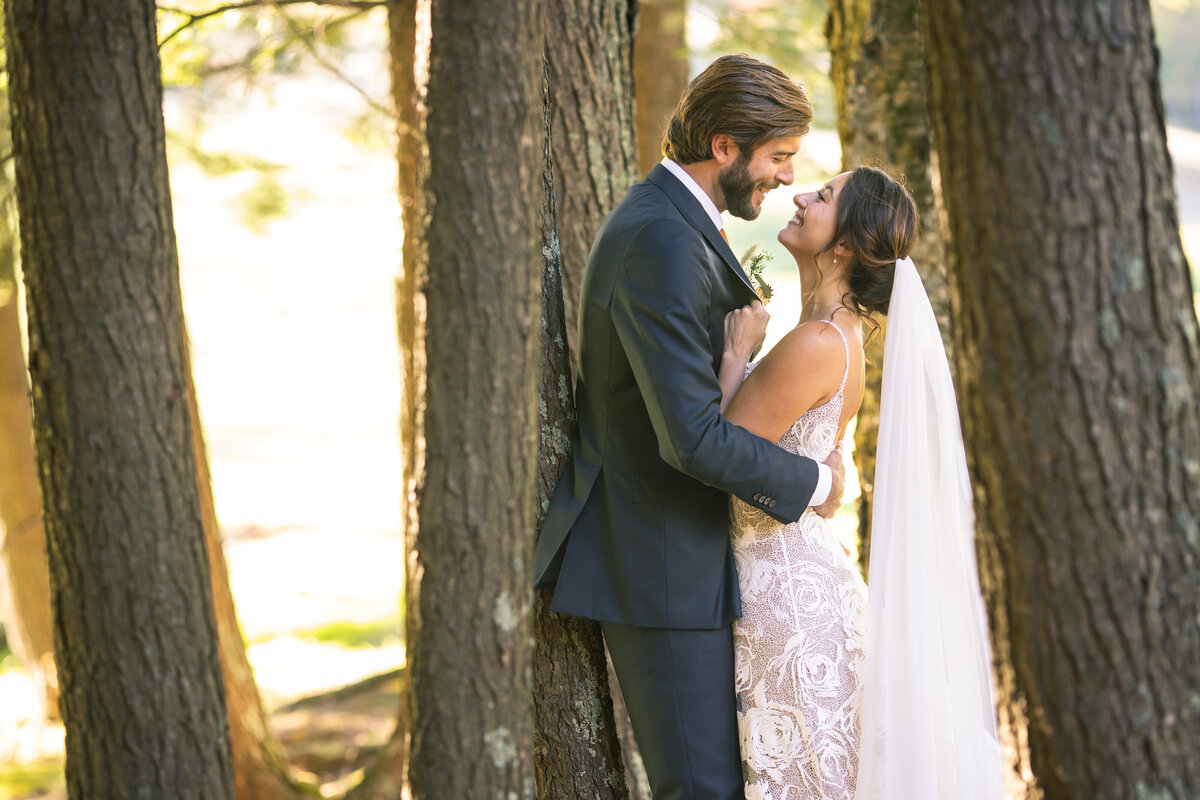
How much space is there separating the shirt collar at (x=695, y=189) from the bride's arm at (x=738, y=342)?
0.27 m

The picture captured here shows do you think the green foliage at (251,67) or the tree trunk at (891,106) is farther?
the green foliage at (251,67)

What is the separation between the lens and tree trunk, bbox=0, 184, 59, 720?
8.69 meters

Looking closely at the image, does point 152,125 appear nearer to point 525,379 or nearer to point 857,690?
point 525,379

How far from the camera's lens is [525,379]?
224 cm

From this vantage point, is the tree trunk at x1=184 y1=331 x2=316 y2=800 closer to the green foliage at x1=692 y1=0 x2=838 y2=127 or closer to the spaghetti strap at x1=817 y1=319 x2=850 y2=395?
the spaghetti strap at x1=817 y1=319 x2=850 y2=395

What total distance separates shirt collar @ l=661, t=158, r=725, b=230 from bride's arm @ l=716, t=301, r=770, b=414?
0.88 ft

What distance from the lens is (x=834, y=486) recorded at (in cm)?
301

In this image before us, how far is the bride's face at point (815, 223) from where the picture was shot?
10.6 ft

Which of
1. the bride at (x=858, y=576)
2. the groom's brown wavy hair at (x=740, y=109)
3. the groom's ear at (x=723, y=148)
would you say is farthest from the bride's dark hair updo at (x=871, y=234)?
the groom's ear at (x=723, y=148)

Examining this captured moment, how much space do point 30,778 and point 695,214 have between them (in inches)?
269

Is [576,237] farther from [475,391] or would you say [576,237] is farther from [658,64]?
[658,64]

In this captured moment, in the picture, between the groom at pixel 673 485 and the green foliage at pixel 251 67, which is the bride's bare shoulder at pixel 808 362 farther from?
the green foliage at pixel 251 67

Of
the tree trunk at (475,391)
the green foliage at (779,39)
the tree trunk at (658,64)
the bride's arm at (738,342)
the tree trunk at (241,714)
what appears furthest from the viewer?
the green foliage at (779,39)

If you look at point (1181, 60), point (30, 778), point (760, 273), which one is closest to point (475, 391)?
point (760, 273)
